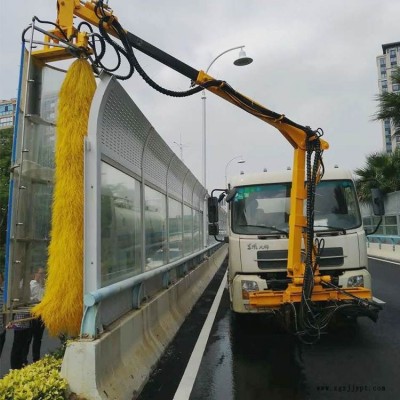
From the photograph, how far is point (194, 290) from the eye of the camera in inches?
440

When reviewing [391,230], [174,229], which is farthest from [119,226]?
[391,230]

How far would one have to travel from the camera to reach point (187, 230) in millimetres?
13383

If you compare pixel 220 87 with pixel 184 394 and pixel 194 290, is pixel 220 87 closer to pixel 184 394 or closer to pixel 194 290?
pixel 184 394

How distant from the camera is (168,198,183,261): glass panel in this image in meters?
10.2

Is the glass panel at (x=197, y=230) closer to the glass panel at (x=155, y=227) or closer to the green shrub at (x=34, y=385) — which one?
the glass panel at (x=155, y=227)

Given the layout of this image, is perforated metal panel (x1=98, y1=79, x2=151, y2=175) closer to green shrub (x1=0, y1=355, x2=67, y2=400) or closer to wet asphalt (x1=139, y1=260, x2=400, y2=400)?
green shrub (x1=0, y1=355, x2=67, y2=400)

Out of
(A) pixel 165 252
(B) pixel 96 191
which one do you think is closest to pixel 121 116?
(B) pixel 96 191

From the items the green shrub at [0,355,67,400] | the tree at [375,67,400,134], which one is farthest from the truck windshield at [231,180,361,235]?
the tree at [375,67,400,134]

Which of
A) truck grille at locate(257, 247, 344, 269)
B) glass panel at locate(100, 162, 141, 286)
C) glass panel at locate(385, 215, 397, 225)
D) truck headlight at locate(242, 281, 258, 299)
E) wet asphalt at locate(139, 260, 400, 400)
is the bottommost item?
wet asphalt at locate(139, 260, 400, 400)

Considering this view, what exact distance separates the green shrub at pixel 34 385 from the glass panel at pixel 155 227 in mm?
3457

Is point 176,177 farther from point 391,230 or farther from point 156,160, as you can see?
point 391,230

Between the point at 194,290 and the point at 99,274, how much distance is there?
22.5 ft

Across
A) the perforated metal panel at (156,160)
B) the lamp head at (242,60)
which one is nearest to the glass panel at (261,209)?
the perforated metal panel at (156,160)

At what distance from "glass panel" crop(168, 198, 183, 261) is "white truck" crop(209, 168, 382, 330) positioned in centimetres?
268
